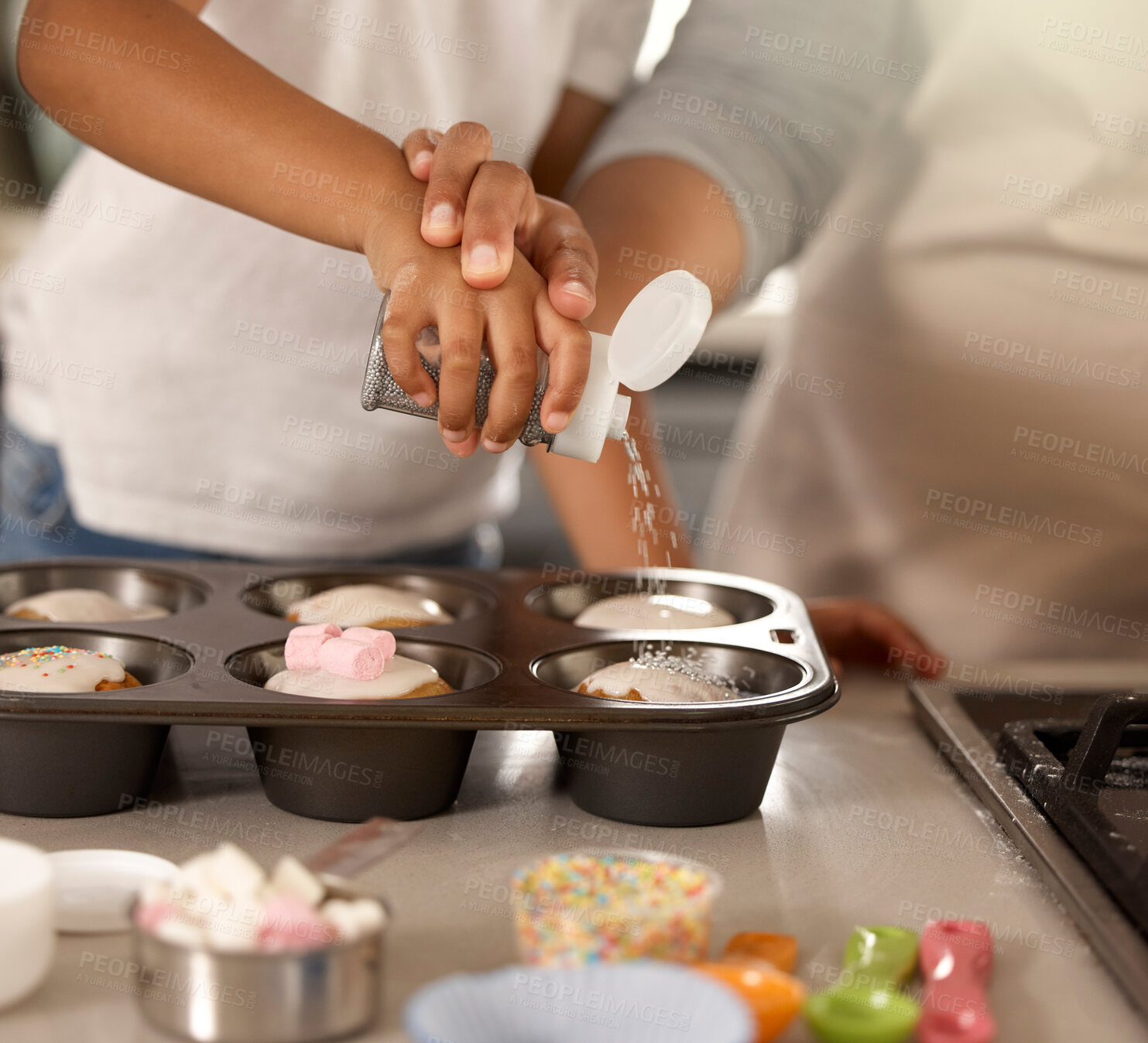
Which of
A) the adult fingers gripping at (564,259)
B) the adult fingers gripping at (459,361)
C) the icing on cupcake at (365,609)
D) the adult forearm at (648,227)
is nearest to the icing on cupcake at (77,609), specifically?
the icing on cupcake at (365,609)

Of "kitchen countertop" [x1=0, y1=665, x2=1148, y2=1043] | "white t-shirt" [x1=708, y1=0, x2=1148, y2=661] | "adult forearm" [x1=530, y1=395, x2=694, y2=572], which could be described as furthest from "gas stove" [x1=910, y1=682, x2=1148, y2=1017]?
"adult forearm" [x1=530, y1=395, x2=694, y2=572]

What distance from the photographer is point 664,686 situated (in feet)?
3.70

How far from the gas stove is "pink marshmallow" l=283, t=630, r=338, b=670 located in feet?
2.14

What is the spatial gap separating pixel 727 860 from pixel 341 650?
396mm

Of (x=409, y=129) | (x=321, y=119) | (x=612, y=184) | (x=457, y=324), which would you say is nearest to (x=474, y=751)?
(x=457, y=324)

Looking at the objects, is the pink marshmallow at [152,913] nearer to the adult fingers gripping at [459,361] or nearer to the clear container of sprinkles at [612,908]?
the clear container of sprinkles at [612,908]

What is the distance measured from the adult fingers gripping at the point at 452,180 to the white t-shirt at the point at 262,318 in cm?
52

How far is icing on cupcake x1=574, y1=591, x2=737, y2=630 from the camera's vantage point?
1.33 m

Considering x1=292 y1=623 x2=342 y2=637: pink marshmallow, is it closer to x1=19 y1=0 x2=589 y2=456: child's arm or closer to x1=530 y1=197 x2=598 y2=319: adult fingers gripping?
x1=19 y1=0 x2=589 y2=456: child's arm

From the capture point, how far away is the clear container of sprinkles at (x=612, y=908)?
72cm

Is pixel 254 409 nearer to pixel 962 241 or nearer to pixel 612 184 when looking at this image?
pixel 612 184

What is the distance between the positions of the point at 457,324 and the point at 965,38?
1.22m

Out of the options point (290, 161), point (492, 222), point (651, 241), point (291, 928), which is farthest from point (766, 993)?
point (651, 241)

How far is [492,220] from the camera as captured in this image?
1034 mm
